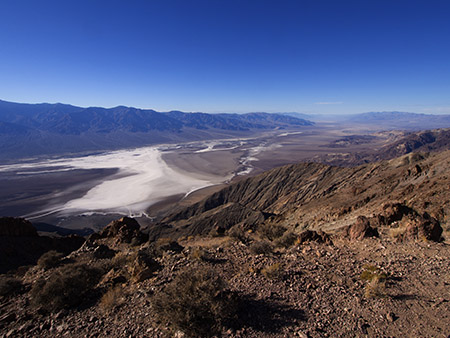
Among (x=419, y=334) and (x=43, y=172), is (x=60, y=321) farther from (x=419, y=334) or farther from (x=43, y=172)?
(x=43, y=172)

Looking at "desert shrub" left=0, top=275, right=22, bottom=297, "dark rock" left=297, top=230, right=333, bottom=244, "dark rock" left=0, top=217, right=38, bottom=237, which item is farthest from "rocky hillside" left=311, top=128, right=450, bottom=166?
"desert shrub" left=0, top=275, right=22, bottom=297

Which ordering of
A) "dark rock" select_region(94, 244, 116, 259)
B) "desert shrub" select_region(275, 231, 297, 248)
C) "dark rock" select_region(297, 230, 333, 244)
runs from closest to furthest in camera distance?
"dark rock" select_region(297, 230, 333, 244)
"desert shrub" select_region(275, 231, 297, 248)
"dark rock" select_region(94, 244, 116, 259)

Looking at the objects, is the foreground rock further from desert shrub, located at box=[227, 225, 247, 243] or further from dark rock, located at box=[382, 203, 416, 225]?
dark rock, located at box=[382, 203, 416, 225]

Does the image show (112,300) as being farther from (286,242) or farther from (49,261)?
(49,261)

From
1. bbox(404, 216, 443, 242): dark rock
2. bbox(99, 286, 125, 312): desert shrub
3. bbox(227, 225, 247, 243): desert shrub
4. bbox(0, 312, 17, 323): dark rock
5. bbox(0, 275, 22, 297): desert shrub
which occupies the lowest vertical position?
bbox(227, 225, 247, 243): desert shrub

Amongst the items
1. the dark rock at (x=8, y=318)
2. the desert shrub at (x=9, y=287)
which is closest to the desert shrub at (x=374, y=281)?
the dark rock at (x=8, y=318)

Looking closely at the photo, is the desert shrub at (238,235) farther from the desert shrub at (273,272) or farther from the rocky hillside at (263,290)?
the desert shrub at (273,272)
